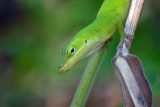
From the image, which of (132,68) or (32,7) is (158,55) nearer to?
(132,68)

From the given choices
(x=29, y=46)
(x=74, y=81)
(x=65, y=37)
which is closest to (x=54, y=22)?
(x=65, y=37)

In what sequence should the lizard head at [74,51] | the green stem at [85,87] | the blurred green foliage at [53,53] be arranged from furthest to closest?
the blurred green foliage at [53,53] → the lizard head at [74,51] → the green stem at [85,87]

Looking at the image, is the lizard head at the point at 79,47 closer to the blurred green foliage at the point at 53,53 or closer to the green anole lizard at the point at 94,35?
the green anole lizard at the point at 94,35

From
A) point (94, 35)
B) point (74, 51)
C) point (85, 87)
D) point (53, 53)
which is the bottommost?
point (85, 87)

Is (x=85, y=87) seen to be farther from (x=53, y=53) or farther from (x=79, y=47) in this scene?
(x=53, y=53)

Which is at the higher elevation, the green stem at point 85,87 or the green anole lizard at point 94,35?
the green anole lizard at point 94,35

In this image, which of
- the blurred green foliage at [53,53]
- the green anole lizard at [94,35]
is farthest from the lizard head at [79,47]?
the blurred green foliage at [53,53]

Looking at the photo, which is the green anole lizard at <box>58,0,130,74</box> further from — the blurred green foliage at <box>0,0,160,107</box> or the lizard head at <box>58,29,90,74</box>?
the blurred green foliage at <box>0,0,160,107</box>

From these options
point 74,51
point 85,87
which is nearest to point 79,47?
point 74,51

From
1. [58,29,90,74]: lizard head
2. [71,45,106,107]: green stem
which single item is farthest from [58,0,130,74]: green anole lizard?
[71,45,106,107]: green stem
